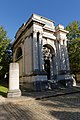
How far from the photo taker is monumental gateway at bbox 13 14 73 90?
14.0 meters

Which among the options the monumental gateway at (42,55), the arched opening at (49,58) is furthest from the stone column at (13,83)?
the arched opening at (49,58)

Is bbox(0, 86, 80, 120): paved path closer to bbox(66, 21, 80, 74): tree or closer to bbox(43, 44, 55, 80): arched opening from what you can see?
bbox(43, 44, 55, 80): arched opening

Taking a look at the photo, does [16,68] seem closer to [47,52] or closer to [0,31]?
[47,52]

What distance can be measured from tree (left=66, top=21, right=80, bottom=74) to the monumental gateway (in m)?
7.85

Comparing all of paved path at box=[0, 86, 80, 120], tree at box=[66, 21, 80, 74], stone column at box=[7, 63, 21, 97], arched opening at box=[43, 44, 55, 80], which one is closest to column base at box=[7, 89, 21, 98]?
stone column at box=[7, 63, 21, 97]

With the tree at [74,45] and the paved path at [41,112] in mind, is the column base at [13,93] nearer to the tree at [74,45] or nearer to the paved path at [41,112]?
the paved path at [41,112]

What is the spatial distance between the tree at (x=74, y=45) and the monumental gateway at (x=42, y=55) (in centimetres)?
785

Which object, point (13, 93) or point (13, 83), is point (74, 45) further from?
point (13, 93)

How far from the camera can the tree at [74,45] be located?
2492cm

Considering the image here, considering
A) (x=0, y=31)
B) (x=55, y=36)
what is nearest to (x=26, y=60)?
(x=55, y=36)

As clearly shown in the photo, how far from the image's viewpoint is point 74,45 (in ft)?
82.3

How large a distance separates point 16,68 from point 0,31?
44.0 ft

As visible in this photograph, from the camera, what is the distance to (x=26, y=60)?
1638cm

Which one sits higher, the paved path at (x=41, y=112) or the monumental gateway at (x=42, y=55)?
the monumental gateway at (x=42, y=55)
